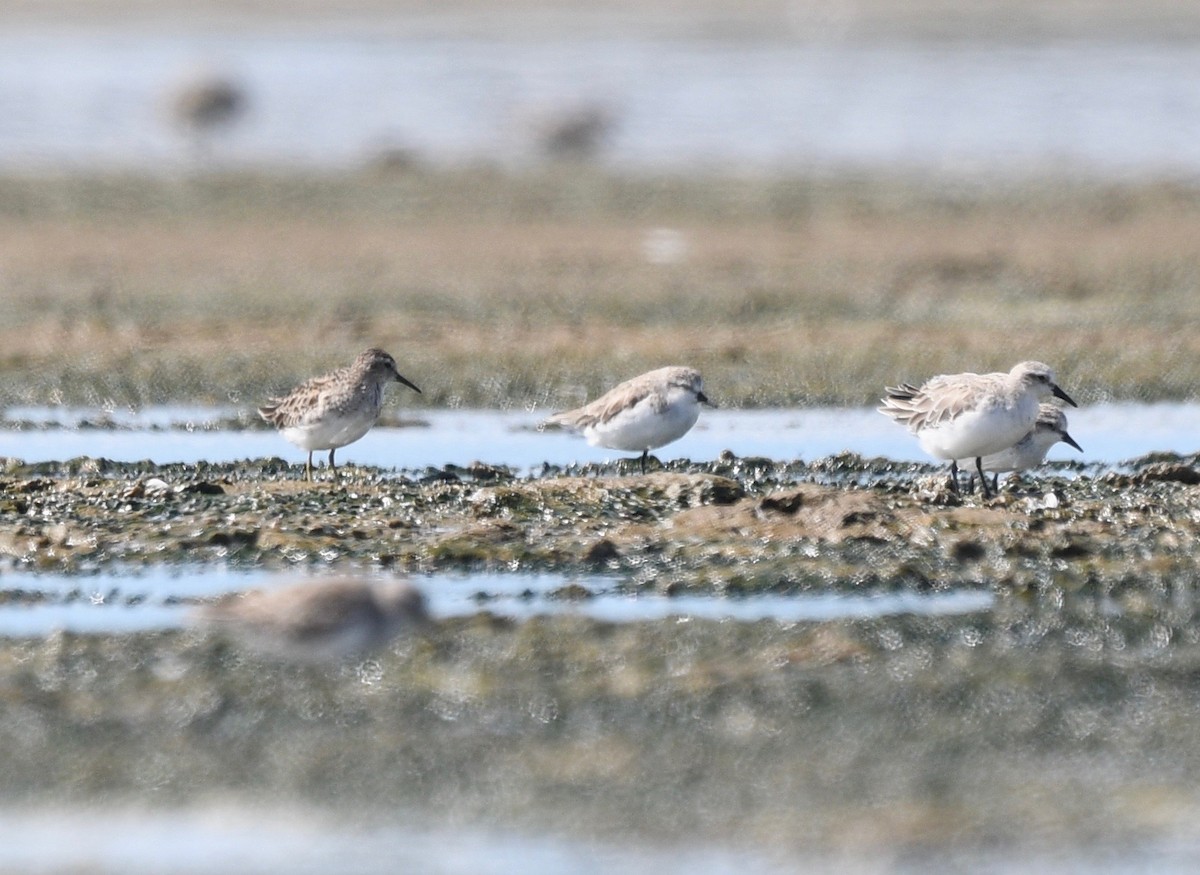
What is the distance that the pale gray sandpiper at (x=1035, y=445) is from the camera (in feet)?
41.5

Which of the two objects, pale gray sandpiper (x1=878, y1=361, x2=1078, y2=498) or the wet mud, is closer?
the wet mud

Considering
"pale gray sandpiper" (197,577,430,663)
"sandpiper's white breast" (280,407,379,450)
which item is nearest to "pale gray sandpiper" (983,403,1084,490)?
"sandpiper's white breast" (280,407,379,450)

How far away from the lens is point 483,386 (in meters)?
16.2

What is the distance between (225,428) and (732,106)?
74.5 feet

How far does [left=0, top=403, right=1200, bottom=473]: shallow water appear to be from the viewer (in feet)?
45.2

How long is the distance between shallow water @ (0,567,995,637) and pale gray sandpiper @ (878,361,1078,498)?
79.5 inches

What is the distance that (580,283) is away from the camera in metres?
20.5

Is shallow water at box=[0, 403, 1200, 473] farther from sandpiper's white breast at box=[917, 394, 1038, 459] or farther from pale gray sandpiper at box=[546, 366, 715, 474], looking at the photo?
sandpiper's white breast at box=[917, 394, 1038, 459]

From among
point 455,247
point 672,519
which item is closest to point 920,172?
point 455,247

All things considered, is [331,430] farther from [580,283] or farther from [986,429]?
[580,283]

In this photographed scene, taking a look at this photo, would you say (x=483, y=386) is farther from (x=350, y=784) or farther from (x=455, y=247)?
(x=350, y=784)

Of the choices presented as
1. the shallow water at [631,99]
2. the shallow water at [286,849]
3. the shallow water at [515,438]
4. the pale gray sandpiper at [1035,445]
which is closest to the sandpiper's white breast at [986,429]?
the pale gray sandpiper at [1035,445]

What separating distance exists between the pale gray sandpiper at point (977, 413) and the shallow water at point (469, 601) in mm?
2020

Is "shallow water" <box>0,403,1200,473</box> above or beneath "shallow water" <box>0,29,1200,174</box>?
beneath
